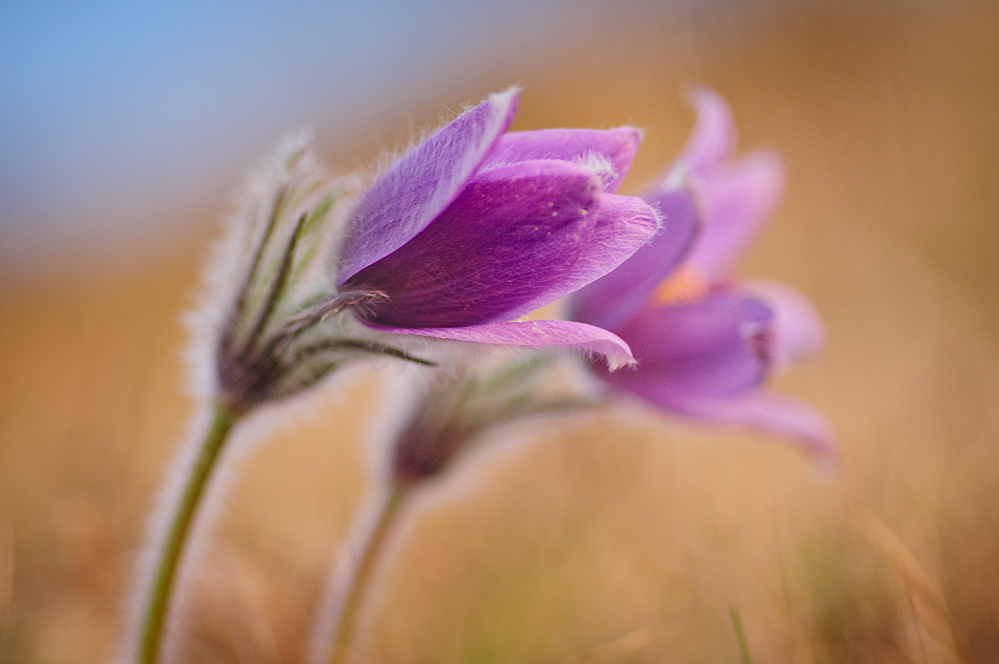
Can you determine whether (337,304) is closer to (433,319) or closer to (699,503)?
(433,319)

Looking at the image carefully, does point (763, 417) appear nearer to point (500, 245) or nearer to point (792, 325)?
point (792, 325)

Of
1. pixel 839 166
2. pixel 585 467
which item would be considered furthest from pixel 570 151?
pixel 839 166

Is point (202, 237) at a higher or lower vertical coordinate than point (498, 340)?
higher

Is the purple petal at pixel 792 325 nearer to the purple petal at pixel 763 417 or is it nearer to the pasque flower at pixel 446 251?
the purple petal at pixel 763 417

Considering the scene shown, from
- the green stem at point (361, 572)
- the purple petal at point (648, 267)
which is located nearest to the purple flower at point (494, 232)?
the purple petal at point (648, 267)

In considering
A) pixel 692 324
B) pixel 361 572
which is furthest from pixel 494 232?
pixel 361 572

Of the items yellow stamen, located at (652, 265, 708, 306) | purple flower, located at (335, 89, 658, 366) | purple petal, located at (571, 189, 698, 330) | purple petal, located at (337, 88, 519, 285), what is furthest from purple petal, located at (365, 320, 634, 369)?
yellow stamen, located at (652, 265, 708, 306)
